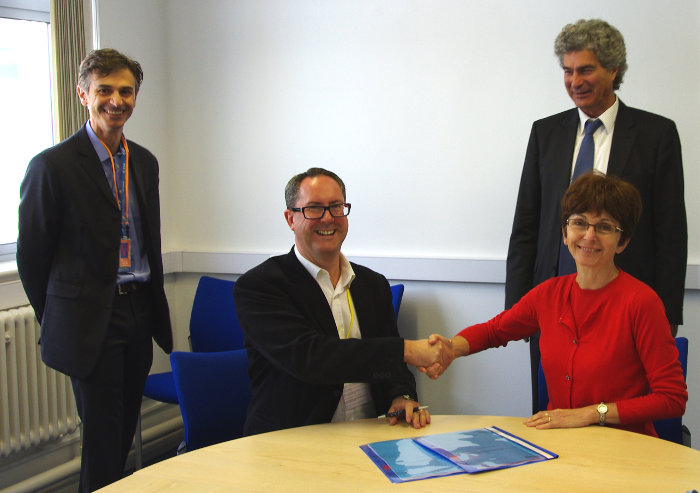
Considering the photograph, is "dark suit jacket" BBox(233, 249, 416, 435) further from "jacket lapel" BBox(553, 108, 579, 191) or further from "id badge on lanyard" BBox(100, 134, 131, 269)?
"jacket lapel" BBox(553, 108, 579, 191)

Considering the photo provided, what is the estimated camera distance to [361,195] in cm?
379

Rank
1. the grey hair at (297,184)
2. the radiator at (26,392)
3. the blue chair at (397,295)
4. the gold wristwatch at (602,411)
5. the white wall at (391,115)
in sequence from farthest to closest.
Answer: the blue chair at (397,295) < the white wall at (391,115) < the radiator at (26,392) < the grey hair at (297,184) < the gold wristwatch at (602,411)

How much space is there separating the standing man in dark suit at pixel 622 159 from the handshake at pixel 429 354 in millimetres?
727

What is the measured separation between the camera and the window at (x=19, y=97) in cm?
349

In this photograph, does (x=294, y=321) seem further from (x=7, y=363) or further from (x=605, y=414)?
(x=7, y=363)

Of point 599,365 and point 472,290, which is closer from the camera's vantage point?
point 599,365

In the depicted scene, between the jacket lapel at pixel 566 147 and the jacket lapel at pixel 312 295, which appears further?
the jacket lapel at pixel 566 147

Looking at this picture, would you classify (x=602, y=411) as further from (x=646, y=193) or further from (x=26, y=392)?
(x=26, y=392)

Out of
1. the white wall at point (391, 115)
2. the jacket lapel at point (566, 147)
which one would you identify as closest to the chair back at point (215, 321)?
the white wall at point (391, 115)

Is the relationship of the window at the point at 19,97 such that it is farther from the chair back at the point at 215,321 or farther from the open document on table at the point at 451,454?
the open document on table at the point at 451,454

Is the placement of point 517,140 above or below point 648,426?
above

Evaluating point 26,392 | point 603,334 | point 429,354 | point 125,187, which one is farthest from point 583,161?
point 26,392

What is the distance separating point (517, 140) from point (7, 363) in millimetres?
2628

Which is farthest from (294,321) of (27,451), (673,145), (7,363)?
(27,451)
